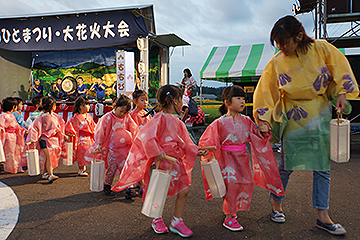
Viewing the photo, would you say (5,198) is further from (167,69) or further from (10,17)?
(10,17)

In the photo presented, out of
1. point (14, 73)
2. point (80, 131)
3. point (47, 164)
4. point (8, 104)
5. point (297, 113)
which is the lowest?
point (47, 164)

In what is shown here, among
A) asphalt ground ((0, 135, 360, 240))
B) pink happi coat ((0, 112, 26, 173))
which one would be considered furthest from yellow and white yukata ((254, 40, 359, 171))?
pink happi coat ((0, 112, 26, 173))

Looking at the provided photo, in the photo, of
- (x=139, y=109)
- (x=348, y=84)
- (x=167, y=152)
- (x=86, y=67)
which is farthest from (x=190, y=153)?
(x=86, y=67)

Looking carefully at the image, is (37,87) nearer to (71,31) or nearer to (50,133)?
(71,31)

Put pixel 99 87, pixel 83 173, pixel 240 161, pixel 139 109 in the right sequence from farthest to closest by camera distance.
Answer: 1. pixel 99 87
2. pixel 83 173
3. pixel 139 109
4. pixel 240 161

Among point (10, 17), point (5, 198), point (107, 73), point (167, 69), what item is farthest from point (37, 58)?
point (5, 198)

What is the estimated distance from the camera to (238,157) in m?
2.64

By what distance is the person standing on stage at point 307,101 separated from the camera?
A: 2316mm

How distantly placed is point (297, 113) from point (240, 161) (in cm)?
69

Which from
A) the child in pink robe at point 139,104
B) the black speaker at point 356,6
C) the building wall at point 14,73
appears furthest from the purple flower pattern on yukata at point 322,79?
Result: the building wall at point 14,73

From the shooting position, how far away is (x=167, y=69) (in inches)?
532

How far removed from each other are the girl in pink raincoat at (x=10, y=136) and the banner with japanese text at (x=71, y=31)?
640 cm

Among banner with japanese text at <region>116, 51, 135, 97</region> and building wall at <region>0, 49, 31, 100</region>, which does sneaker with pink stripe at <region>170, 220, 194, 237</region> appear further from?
building wall at <region>0, 49, 31, 100</region>

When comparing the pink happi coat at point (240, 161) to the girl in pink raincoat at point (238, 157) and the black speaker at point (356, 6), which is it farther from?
the black speaker at point (356, 6)
